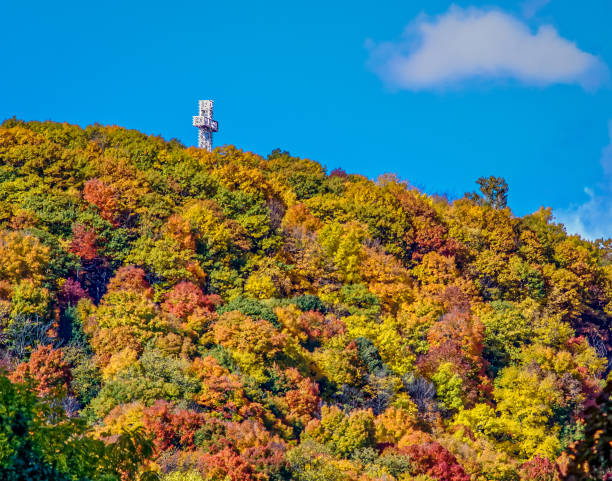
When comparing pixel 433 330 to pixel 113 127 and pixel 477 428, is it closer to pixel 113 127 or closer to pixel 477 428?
pixel 477 428

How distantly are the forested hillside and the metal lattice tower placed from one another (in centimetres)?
1273

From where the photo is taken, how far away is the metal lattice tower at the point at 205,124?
292ft

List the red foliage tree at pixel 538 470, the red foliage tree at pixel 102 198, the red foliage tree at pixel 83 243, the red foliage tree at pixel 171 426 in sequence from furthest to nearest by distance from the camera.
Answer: the red foliage tree at pixel 102 198, the red foliage tree at pixel 83 243, the red foliage tree at pixel 538 470, the red foliage tree at pixel 171 426

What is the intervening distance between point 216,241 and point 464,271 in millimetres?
21416

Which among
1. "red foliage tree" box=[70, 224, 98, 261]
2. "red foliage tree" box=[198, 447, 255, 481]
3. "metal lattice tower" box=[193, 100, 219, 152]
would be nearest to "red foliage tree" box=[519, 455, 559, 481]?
"red foliage tree" box=[198, 447, 255, 481]

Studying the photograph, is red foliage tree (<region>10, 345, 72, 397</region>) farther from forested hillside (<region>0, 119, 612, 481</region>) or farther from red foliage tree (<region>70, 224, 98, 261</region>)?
red foliage tree (<region>70, 224, 98, 261</region>)

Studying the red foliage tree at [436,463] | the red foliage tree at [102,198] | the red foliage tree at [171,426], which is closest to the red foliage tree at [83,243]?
the red foliage tree at [102,198]

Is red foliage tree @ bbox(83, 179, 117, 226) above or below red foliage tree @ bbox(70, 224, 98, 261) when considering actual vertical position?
above

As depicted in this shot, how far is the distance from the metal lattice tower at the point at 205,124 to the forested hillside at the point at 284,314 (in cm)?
1273

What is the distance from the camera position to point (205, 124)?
89188 mm

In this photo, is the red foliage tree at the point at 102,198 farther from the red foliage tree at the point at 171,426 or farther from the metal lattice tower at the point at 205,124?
the metal lattice tower at the point at 205,124

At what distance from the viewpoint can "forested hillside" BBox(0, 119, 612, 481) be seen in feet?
132

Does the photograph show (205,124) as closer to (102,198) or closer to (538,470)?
(102,198)

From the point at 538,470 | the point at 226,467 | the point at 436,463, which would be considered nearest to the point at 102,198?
the point at 226,467
